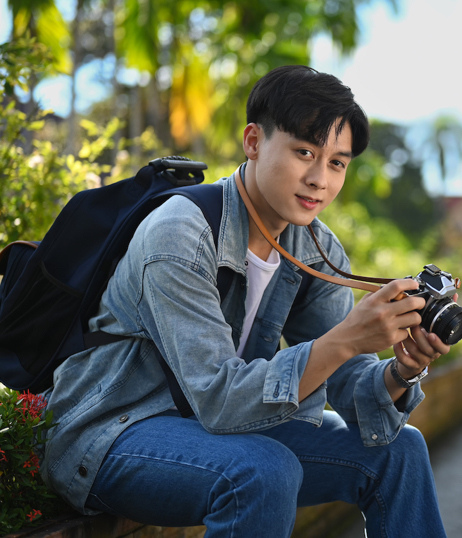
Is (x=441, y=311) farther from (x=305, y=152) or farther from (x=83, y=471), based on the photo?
(x=83, y=471)

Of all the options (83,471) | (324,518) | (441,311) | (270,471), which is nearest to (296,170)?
(441,311)

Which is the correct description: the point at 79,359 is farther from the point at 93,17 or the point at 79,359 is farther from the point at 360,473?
the point at 93,17

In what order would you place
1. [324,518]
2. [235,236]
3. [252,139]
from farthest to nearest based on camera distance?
1. [324,518]
2. [252,139]
3. [235,236]

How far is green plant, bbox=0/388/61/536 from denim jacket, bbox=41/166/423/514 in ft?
0.15

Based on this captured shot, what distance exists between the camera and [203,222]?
186cm

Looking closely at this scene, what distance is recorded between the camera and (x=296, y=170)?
6.34 ft

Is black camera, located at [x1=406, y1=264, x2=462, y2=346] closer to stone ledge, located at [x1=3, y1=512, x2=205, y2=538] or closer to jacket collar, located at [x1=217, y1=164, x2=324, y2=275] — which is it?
jacket collar, located at [x1=217, y1=164, x2=324, y2=275]

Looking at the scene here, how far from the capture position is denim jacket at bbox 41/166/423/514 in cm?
164

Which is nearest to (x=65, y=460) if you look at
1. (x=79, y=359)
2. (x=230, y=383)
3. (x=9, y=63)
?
(x=79, y=359)

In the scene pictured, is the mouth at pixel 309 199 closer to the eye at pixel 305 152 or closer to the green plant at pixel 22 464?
the eye at pixel 305 152

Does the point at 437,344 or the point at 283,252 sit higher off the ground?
the point at 283,252

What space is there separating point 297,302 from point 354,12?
16.9m

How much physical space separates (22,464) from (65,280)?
0.56 metres

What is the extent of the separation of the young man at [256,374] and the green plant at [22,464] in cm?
5
